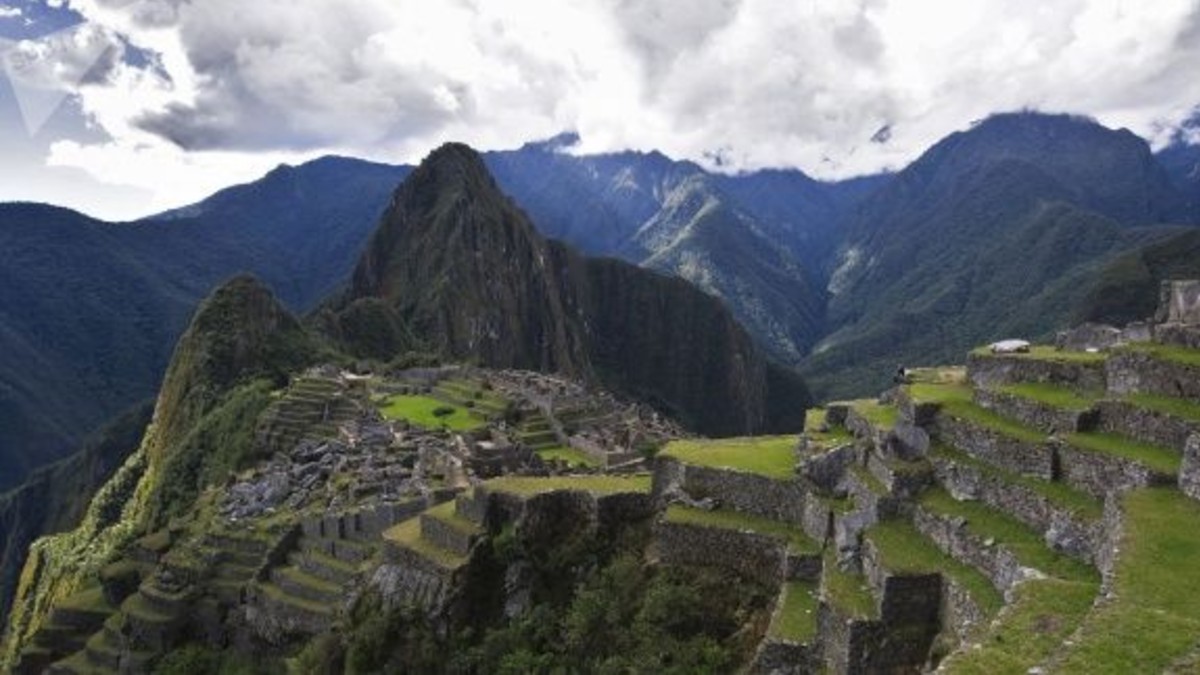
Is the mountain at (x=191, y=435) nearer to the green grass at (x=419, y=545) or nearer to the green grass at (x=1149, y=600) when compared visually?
the green grass at (x=419, y=545)

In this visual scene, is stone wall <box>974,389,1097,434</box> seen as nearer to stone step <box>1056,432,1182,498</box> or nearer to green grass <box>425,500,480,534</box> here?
stone step <box>1056,432,1182,498</box>

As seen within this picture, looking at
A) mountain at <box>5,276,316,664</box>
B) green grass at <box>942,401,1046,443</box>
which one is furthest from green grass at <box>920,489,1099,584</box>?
mountain at <box>5,276,316,664</box>

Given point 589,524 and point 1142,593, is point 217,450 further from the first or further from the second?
point 1142,593

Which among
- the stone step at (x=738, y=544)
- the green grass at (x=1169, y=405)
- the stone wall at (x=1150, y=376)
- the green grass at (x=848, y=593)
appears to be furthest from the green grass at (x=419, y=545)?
the green grass at (x=1169, y=405)

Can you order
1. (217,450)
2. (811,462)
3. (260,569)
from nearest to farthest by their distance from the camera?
1. (811,462)
2. (260,569)
3. (217,450)

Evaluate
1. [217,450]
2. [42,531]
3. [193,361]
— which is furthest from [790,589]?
[42,531]

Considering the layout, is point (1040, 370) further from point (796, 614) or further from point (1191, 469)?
point (796, 614)
